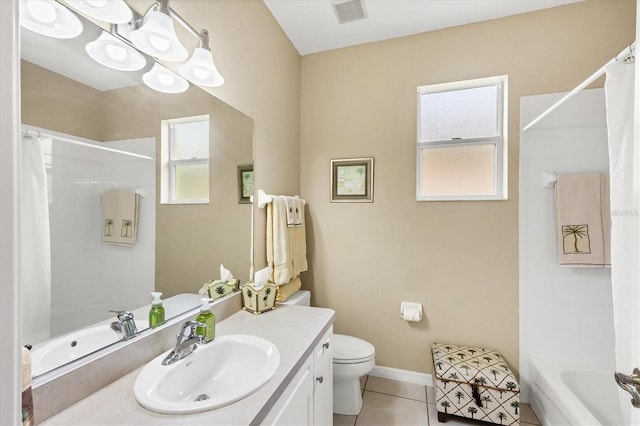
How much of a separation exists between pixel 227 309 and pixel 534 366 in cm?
203

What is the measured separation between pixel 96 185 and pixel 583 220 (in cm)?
256

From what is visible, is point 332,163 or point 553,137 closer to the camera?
point 553,137

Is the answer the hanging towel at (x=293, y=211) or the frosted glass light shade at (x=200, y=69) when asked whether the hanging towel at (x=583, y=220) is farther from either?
the frosted glass light shade at (x=200, y=69)

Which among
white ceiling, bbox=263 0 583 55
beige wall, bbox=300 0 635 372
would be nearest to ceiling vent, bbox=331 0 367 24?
white ceiling, bbox=263 0 583 55

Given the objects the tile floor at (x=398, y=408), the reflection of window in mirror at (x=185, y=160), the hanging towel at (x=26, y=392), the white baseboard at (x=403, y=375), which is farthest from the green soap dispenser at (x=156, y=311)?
the white baseboard at (x=403, y=375)

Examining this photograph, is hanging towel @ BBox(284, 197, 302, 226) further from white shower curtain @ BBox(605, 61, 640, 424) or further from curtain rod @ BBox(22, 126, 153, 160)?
white shower curtain @ BBox(605, 61, 640, 424)

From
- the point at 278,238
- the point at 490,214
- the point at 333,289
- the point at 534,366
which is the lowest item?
the point at 534,366

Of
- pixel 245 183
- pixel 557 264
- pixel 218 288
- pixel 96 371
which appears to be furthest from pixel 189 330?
pixel 557 264

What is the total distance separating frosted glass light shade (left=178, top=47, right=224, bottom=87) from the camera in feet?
4.09

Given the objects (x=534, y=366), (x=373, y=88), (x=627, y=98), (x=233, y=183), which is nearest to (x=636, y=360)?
(x=627, y=98)

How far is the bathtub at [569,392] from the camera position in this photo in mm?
1576

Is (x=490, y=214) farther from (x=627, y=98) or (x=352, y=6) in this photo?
(x=352, y=6)

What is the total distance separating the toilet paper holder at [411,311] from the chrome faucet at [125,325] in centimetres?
175

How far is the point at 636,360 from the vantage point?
33.1 inches
